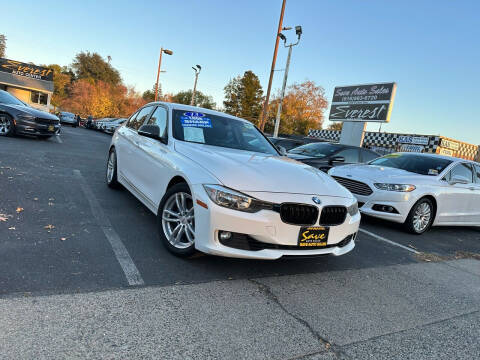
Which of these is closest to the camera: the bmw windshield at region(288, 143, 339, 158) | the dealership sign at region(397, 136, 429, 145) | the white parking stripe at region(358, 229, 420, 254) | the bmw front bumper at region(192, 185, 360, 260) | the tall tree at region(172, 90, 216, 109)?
the bmw front bumper at region(192, 185, 360, 260)

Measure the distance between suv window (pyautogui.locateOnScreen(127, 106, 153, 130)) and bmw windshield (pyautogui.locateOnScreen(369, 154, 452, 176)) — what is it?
4616 mm

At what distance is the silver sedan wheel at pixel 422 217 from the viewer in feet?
19.4

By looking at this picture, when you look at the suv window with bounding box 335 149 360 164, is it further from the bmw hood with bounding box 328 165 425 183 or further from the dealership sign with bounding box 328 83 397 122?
the dealership sign with bounding box 328 83 397 122

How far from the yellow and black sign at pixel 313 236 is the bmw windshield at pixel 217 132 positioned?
1647 mm

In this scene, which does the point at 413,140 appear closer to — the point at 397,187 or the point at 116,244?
the point at 397,187

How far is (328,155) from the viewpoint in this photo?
8516 millimetres

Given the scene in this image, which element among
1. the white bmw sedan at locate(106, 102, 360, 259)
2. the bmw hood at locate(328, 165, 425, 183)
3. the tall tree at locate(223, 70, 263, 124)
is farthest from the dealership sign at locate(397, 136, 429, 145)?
the tall tree at locate(223, 70, 263, 124)

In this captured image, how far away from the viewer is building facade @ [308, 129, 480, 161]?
65.0 ft

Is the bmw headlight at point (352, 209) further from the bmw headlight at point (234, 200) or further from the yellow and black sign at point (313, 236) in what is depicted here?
the bmw headlight at point (234, 200)

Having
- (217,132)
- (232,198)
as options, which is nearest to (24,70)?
(217,132)

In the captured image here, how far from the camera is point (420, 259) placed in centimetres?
462

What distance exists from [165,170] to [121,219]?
3.52 feet

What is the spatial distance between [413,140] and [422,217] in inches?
660

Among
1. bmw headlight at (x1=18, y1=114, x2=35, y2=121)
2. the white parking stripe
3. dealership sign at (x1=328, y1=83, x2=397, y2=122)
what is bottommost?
the white parking stripe
